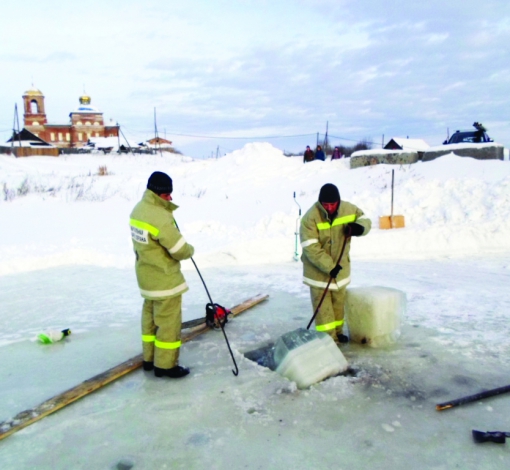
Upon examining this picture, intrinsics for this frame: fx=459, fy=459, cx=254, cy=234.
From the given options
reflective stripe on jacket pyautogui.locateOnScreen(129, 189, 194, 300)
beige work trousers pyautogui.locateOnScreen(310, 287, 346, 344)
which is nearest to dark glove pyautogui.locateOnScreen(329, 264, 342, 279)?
beige work trousers pyautogui.locateOnScreen(310, 287, 346, 344)

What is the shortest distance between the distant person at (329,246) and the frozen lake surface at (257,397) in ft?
1.48

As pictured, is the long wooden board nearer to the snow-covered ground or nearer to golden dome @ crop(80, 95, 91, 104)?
the snow-covered ground

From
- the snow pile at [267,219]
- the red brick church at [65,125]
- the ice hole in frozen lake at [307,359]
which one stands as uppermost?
the red brick church at [65,125]

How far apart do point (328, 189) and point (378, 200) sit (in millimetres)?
7482

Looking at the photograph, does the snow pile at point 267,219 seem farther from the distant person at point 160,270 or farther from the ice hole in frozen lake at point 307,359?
the ice hole in frozen lake at point 307,359

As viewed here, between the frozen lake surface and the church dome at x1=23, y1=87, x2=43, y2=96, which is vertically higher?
the church dome at x1=23, y1=87, x2=43, y2=96

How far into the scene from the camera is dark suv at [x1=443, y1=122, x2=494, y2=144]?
62.5ft

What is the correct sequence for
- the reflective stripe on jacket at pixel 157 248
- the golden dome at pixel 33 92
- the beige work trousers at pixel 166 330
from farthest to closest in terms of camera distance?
the golden dome at pixel 33 92
the beige work trousers at pixel 166 330
the reflective stripe on jacket at pixel 157 248

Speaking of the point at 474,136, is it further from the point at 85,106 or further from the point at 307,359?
the point at 85,106

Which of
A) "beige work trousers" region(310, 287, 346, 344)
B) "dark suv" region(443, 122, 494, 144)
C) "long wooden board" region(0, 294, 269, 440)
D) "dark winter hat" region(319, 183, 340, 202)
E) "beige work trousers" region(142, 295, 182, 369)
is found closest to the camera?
"long wooden board" region(0, 294, 269, 440)

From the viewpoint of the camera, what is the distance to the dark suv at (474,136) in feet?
62.5

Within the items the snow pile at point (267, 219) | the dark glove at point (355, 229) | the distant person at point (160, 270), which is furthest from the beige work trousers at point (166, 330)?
the snow pile at point (267, 219)

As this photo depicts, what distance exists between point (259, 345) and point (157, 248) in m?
1.67

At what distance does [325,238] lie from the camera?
4492 mm
